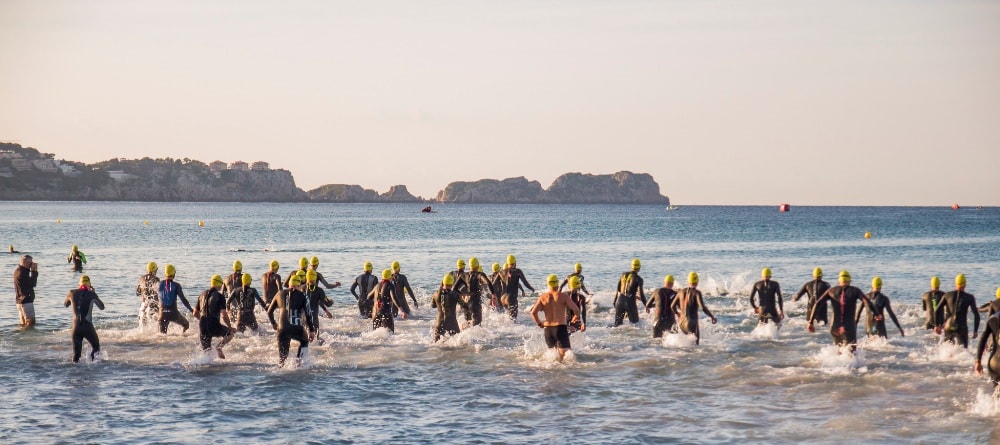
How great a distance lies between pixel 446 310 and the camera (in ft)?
68.2

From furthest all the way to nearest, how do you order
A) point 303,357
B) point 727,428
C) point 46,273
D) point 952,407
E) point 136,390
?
point 46,273
point 303,357
point 136,390
point 952,407
point 727,428

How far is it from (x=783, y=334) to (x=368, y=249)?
4303cm

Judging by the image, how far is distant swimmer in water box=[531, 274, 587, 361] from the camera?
1775cm

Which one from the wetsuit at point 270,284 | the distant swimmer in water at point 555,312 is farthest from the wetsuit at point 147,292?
the distant swimmer in water at point 555,312

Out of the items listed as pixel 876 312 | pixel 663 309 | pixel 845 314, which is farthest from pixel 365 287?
pixel 876 312

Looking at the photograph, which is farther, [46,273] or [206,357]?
[46,273]

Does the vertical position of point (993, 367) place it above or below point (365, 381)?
above

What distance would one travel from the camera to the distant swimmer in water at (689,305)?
19906 millimetres

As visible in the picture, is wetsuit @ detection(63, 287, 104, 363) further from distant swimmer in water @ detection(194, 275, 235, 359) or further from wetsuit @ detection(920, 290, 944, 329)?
wetsuit @ detection(920, 290, 944, 329)

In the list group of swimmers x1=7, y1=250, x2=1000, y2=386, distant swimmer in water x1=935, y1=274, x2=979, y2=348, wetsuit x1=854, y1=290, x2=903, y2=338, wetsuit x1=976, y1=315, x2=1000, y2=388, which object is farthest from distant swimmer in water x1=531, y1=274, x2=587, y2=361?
distant swimmer in water x1=935, y1=274, x2=979, y2=348

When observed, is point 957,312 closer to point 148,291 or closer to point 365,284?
point 365,284

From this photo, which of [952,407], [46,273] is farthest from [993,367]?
[46,273]

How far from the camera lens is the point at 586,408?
50.0 ft

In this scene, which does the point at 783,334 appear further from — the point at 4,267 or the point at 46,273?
the point at 4,267
